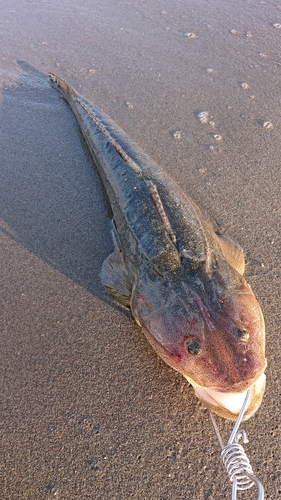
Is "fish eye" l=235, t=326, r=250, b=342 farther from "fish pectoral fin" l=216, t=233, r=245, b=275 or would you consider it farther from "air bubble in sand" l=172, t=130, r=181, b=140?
"air bubble in sand" l=172, t=130, r=181, b=140

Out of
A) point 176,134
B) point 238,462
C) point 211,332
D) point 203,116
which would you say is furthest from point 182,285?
point 203,116

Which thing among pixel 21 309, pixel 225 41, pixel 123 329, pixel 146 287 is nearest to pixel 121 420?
pixel 123 329

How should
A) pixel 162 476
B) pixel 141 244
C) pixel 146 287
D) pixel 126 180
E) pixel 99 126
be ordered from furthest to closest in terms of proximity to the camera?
pixel 99 126 → pixel 126 180 → pixel 141 244 → pixel 146 287 → pixel 162 476

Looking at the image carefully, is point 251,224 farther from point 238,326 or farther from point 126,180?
point 238,326

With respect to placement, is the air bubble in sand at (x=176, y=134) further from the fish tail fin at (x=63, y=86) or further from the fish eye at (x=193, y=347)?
the fish eye at (x=193, y=347)

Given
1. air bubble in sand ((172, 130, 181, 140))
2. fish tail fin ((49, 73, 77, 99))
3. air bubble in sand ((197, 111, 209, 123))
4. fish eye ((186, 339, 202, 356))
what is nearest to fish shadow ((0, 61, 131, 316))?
fish tail fin ((49, 73, 77, 99))
